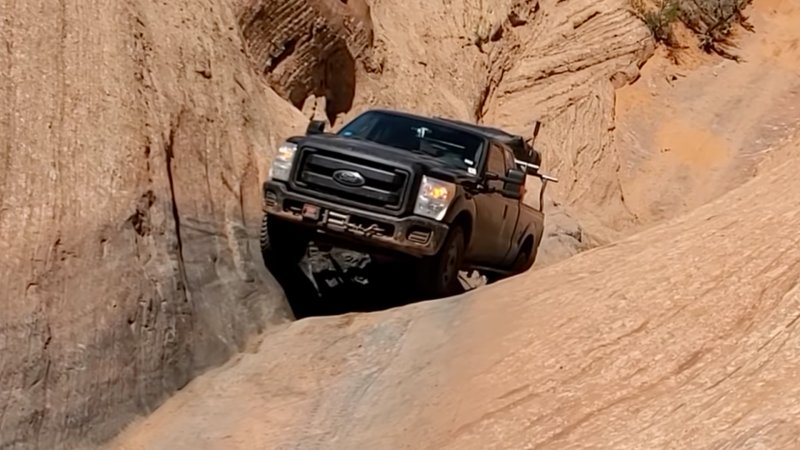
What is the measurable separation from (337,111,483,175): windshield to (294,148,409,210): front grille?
1.18 m

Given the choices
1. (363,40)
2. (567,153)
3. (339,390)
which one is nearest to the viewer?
(339,390)

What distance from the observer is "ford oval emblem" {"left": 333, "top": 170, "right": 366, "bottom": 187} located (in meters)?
12.5

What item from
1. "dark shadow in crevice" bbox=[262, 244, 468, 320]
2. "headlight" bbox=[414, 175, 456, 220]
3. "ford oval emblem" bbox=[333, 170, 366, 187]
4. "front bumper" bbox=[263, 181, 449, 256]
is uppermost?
"ford oval emblem" bbox=[333, 170, 366, 187]

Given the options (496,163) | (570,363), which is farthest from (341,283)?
(570,363)

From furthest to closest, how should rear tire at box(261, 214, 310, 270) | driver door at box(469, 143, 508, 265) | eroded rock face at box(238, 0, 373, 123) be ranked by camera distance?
eroded rock face at box(238, 0, 373, 123), driver door at box(469, 143, 508, 265), rear tire at box(261, 214, 310, 270)

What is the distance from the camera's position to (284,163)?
41.8 feet

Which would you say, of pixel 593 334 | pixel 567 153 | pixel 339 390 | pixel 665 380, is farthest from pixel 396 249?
pixel 567 153

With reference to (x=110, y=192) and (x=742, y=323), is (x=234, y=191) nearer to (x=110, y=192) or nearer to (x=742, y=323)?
(x=110, y=192)

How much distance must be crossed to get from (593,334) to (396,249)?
113 inches

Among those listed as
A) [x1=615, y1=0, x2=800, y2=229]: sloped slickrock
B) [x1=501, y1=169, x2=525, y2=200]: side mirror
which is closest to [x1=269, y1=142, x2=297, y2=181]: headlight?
[x1=501, y1=169, x2=525, y2=200]: side mirror

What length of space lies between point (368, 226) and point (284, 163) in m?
1.05

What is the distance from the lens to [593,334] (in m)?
9.99

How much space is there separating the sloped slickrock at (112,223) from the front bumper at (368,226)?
1.00m

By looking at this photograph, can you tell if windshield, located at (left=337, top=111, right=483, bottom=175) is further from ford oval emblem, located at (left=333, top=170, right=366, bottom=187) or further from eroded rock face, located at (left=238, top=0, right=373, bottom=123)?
eroded rock face, located at (left=238, top=0, right=373, bottom=123)
